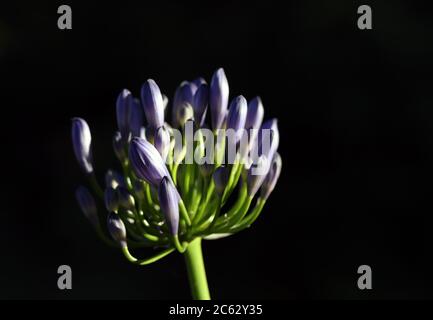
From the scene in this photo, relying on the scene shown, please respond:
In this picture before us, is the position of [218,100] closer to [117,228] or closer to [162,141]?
[162,141]

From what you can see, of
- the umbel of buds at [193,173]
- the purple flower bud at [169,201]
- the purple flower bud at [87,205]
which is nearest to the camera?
the purple flower bud at [169,201]

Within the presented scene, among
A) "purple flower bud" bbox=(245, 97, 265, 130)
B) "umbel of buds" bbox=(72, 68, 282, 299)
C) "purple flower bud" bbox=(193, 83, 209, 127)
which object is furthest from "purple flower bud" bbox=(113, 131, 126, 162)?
"purple flower bud" bbox=(245, 97, 265, 130)

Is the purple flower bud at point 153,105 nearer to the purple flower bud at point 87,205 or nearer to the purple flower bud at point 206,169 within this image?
the purple flower bud at point 206,169

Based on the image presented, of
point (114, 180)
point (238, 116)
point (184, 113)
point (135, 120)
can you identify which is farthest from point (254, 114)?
point (114, 180)

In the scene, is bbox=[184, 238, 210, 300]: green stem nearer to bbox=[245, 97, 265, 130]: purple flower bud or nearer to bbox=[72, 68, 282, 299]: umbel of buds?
bbox=[72, 68, 282, 299]: umbel of buds

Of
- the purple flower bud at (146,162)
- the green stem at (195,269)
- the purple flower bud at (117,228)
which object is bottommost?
the green stem at (195,269)

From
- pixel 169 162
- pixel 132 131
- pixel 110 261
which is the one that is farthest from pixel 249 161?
pixel 110 261

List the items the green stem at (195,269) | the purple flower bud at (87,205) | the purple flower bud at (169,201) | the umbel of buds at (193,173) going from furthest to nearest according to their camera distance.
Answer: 1. the purple flower bud at (87,205)
2. the green stem at (195,269)
3. the umbel of buds at (193,173)
4. the purple flower bud at (169,201)

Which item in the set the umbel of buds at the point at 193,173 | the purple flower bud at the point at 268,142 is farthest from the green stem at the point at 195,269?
the purple flower bud at the point at 268,142
